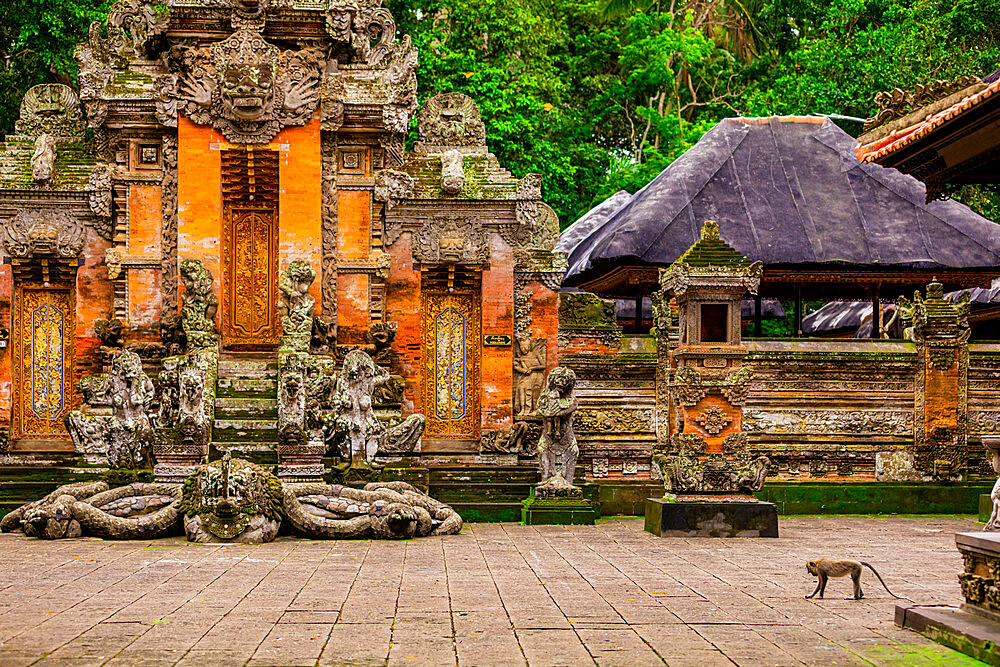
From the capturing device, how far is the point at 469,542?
1268 centimetres

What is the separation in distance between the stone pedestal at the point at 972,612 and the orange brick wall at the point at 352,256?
10.2m

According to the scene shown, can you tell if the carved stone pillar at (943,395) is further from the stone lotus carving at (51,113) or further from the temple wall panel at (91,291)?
the stone lotus carving at (51,113)

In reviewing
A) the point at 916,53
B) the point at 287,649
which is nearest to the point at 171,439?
the point at 287,649

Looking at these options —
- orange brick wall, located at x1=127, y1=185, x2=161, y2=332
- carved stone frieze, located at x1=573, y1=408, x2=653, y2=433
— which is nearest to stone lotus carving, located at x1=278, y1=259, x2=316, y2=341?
orange brick wall, located at x1=127, y1=185, x2=161, y2=332

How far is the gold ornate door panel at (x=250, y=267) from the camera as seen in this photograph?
1708cm

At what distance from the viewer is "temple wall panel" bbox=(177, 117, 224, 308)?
16.3m

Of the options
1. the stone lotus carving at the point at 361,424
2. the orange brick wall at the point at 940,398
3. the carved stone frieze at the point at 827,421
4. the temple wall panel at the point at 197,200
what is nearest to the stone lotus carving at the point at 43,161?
the temple wall panel at the point at 197,200

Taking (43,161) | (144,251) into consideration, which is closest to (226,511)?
(144,251)

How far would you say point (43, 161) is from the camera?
17.0 metres

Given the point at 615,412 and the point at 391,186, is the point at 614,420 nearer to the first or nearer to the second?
the point at 615,412

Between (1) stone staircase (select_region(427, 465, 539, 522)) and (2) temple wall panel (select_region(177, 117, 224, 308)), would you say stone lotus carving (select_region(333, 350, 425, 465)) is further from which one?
(2) temple wall panel (select_region(177, 117, 224, 308))

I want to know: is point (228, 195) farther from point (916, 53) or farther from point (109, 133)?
point (916, 53)

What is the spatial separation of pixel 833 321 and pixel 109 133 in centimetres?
2090

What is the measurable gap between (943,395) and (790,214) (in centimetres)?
451
